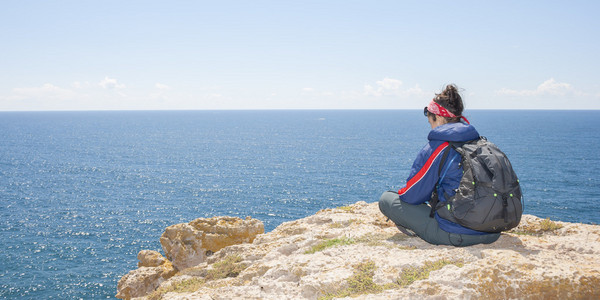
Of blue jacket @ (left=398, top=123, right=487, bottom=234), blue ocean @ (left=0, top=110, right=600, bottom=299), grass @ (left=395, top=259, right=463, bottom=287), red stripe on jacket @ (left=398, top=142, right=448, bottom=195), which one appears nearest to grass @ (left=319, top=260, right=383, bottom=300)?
grass @ (left=395, top=259, right=463, bottom=287)

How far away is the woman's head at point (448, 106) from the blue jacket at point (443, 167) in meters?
0.48

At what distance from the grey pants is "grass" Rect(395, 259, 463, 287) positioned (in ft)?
2.35

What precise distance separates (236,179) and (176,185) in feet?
37.4

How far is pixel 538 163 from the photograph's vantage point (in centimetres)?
8712

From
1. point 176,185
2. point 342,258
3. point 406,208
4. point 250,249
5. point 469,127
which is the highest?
point 469,127

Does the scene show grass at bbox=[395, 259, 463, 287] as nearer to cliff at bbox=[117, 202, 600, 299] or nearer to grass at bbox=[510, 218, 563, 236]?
cliff at bbox=[117, 202, 600, 299]

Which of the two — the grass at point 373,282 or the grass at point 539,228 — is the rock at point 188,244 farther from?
the grass at point 539,228

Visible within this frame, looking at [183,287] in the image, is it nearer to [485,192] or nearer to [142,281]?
[142,281]

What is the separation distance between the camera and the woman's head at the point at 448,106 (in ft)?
25.6

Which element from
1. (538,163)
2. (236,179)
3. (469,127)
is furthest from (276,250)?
(538,163)

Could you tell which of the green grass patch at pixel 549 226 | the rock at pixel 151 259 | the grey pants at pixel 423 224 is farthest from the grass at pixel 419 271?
the rock at pixel 151 259

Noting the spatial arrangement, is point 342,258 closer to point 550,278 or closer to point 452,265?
point 452,265

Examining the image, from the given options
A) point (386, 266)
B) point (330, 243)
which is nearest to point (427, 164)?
point (386, 266)

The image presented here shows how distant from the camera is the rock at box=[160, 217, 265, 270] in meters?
14.6
